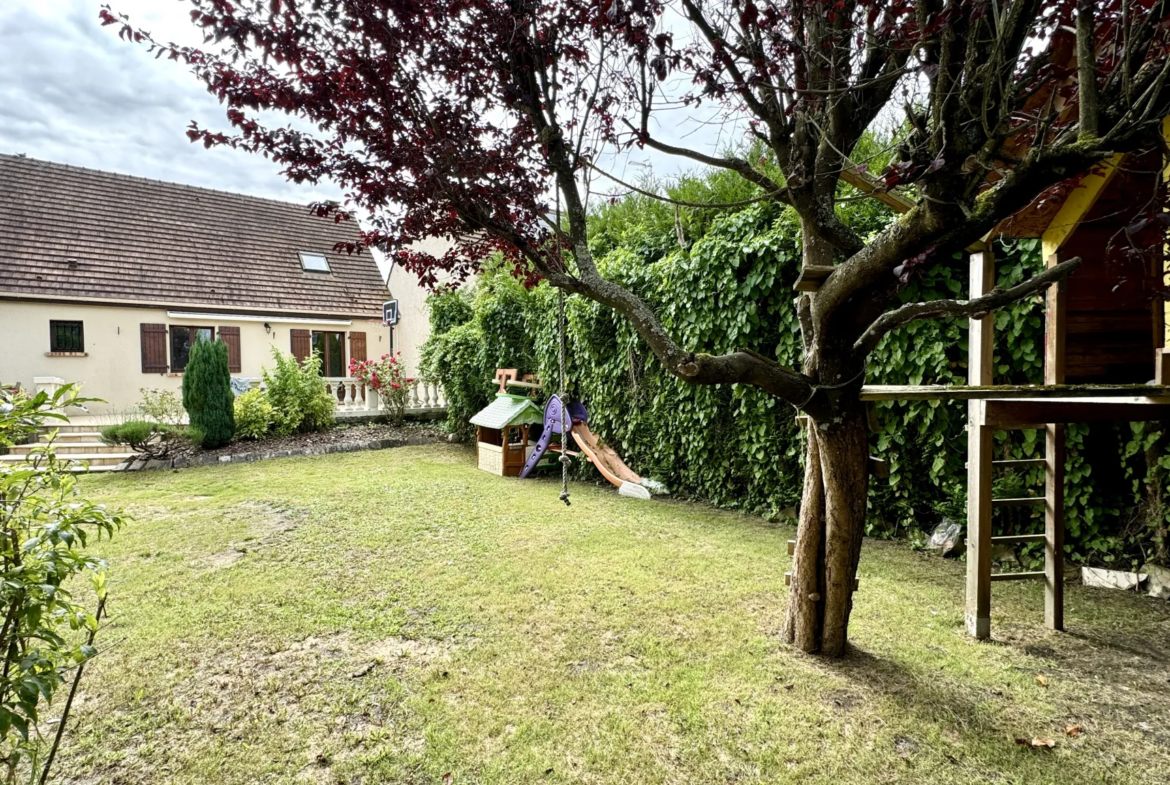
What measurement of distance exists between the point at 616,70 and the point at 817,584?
9.36ft

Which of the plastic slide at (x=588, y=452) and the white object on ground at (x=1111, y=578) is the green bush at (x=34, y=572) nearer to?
the plastic slide at (x=588, y=452)

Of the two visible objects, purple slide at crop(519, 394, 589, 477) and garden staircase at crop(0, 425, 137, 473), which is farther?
garden staircase at crop(0, 425, 137, 473)

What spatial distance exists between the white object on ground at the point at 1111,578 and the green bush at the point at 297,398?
38.1 ft

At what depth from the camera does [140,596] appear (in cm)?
352

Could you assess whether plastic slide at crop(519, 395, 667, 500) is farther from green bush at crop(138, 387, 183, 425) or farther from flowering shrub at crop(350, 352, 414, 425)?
green bush at crop(138, 387, 183, 425)

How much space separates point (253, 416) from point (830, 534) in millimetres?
10638

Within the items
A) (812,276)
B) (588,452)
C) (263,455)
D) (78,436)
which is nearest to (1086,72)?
(812,276)

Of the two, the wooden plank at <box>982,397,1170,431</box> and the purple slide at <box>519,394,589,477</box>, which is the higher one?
the wooden plank at <box>982,397,1170,431</box>

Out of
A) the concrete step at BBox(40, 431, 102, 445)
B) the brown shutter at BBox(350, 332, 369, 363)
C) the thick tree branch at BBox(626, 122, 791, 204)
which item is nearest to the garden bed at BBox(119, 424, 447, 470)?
the concrete step at BBox(40, 431, 102, 445)

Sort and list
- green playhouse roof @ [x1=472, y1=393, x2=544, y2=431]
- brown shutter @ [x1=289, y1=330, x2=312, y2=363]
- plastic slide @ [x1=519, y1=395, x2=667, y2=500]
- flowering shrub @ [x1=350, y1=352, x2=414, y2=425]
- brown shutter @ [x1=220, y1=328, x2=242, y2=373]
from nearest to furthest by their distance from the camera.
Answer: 1. plastic slide @ [x1=519, y1=395, x2=667, y2=500]
2. green playhouse roof @ [x1=472, y1=393, x2=544, y2=431]
3. flowering shrub @ [x1=350, y1=352, x2=414, y2=425]
4. brown shutter @ [x1=220, y1=328, x2=242, y2=373]
5. brown shutter @ [x1=289, y1=330, x2=312, y2=363]

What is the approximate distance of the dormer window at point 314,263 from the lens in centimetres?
1736

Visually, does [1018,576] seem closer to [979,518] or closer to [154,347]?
[979,518]

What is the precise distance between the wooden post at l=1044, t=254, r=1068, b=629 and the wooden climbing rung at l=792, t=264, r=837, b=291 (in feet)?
5.25

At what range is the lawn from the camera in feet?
6.60
